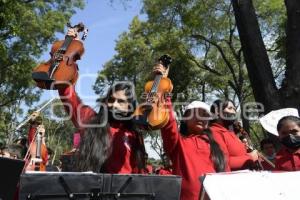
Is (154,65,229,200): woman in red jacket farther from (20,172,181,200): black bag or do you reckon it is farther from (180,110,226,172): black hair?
(20,172,181,200): black bag

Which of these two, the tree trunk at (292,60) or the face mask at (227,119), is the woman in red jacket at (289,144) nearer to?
the face mask at (227,119)

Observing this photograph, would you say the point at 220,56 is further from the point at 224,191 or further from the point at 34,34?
the point at 224,191

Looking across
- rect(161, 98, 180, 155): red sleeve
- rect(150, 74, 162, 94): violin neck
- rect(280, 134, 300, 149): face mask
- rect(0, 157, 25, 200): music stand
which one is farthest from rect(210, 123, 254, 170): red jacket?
rect(0, 157, 25, 200): music stand

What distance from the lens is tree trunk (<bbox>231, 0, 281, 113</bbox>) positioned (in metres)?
7.30

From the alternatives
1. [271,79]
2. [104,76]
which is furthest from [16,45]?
[271,79]

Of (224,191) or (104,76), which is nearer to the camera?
(224,191)

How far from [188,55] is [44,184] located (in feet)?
61.8

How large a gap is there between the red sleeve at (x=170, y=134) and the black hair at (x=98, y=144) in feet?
0.69

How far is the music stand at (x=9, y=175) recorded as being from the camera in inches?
116

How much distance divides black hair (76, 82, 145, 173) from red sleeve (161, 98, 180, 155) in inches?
8.3

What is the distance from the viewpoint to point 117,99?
383 centimetres

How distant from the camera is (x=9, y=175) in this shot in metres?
2.95

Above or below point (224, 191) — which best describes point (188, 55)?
above

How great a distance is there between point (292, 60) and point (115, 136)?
4.36 metres
